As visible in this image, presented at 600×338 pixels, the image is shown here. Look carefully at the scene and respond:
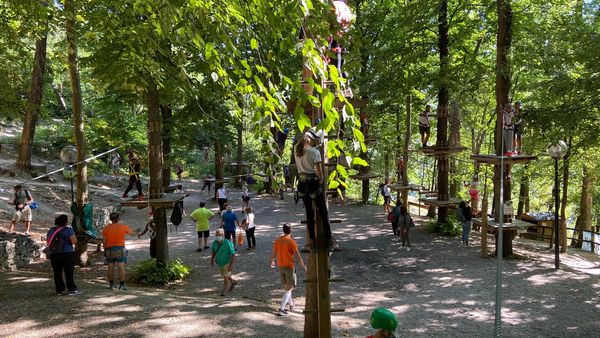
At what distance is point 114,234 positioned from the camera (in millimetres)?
9375

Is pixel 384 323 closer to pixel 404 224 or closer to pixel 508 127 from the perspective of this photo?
pixel 508 127

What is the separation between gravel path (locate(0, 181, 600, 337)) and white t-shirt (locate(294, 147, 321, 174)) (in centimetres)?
348

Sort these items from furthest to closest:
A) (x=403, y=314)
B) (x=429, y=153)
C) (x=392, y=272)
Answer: (x=429, y=153), (x=392, y=272), (x=403, y=314)

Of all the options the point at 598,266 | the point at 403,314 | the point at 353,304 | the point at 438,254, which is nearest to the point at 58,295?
the point at 353,304

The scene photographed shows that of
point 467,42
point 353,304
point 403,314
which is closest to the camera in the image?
point 403,314

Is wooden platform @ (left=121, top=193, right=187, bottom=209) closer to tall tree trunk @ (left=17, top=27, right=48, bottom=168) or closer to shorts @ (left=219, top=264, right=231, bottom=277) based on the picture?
shorts @ (left=219, top=264, right=231, bottom=277)

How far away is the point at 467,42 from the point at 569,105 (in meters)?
9.50

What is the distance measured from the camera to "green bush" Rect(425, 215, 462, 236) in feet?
59.1

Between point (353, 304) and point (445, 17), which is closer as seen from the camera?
point (353, 304)

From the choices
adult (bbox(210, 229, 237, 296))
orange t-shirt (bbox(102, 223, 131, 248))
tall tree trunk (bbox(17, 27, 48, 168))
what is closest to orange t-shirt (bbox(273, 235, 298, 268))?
adult (bbox(210, 229, 237, 296))

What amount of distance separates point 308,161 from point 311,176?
189 mm

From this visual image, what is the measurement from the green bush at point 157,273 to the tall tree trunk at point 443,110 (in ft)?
35.2

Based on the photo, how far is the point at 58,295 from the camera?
8.45 meters

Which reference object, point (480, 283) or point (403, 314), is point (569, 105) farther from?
point (403, 314)
